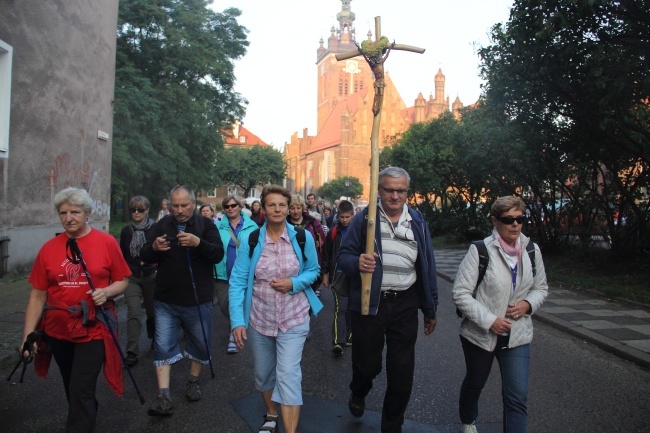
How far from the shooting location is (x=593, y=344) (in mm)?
6730

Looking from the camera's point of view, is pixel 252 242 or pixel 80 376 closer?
pixel 80 376

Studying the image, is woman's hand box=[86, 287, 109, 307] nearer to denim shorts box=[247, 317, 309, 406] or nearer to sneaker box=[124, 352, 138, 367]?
denim shorts box=[247, 317, 309, 406]

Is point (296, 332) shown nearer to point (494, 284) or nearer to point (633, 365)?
point (494, 284)

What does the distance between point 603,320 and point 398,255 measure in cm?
585

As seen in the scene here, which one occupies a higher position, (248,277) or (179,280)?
(248,277)

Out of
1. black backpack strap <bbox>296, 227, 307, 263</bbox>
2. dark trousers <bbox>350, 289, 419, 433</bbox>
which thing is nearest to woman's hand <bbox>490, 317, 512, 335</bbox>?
dark trousers <bbox>350, 289, 419, 433</bbox>

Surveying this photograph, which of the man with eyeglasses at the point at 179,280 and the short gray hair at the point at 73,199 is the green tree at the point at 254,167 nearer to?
the man with eyeglasses at the point at 179,280

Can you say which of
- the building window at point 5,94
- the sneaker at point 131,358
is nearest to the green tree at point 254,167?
the building window at point 5,94

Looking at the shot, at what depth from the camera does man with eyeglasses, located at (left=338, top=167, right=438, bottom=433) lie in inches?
140

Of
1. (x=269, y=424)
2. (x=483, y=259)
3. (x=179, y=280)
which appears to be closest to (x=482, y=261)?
(x=483, y=259)

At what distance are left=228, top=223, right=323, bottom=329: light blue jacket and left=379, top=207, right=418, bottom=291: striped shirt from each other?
505 millimetres

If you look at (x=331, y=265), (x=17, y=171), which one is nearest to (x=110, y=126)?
(x=17, y=171)

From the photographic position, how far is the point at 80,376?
10.6ft

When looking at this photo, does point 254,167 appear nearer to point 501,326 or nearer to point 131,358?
point 131,358
